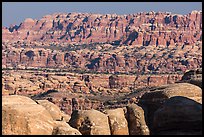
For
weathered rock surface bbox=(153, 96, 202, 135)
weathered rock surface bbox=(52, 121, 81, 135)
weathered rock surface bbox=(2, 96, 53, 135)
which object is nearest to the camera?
weathered rock surface bbox=(153, 96, 202, 135)

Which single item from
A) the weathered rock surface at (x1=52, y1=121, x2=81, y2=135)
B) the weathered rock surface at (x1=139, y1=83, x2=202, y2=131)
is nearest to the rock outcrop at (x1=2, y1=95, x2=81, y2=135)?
the weathered rock surface at (x1=52, y1=121, x2=81, y2=135)

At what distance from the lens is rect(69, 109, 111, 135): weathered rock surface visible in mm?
16453

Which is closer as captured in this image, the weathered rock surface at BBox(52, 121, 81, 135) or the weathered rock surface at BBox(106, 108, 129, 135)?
the weathered rock surface at BBox(52, 121, 81, 135)

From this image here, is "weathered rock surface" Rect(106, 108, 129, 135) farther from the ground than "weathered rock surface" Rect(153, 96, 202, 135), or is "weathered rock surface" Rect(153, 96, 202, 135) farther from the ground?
"weathered rock surface" Rect(153, 96, 202, 135)

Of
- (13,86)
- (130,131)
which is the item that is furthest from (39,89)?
(130,131)

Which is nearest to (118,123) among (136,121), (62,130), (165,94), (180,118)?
(136,121)

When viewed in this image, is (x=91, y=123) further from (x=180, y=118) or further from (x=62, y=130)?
(x=180, y=118)

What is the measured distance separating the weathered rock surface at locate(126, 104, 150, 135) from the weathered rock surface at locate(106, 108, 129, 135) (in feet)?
0.63

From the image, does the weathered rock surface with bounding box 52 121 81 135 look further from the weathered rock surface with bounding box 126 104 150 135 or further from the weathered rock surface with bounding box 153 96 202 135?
the weathered rock surface with bounding box 126 104 150 135

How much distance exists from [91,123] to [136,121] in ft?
5.83

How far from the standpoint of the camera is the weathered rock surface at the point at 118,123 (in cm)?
1723

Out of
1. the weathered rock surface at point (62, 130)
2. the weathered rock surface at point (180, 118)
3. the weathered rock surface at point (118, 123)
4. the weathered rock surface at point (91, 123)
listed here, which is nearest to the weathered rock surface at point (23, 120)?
the weathered rock surface at point (62, 130)

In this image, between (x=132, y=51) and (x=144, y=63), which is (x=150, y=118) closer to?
(x=144, y=63)

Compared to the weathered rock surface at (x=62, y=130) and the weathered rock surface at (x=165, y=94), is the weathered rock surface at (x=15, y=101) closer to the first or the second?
the weathered rock surface at (x=62, y=130)
